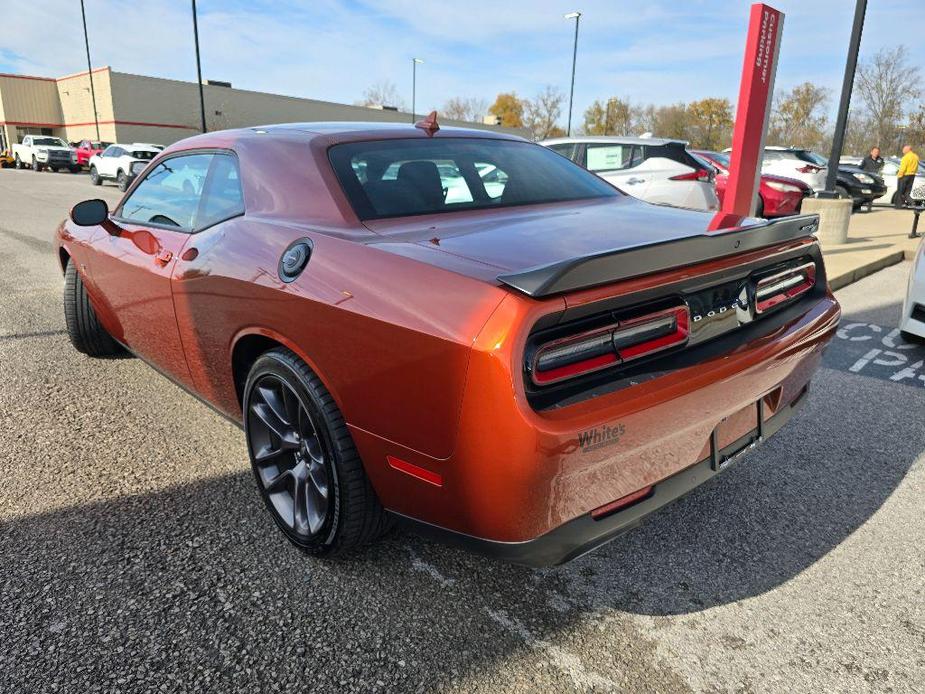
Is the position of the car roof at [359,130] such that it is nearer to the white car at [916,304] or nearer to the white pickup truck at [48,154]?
the white car at [916,304]

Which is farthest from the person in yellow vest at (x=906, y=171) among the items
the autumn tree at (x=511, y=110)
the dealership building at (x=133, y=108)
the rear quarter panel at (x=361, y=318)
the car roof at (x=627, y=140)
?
the autumn tree at (x=511, y=110)

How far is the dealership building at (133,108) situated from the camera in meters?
43.4

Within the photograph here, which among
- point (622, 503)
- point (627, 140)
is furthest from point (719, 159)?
point (622, 503)

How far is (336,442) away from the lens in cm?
214

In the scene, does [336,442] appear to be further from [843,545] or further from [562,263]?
[843,545]

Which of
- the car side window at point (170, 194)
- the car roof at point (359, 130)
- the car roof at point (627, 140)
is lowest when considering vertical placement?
the car side window at point (170, 194)

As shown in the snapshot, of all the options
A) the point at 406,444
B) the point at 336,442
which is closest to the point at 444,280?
the point at 406,444

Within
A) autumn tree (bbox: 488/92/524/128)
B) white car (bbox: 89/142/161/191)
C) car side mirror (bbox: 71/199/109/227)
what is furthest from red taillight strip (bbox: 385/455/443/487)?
autumn tree (bbox: 488/92/524/128)

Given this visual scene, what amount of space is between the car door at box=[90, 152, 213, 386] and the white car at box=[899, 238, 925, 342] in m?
4.64

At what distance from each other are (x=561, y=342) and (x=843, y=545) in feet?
5.31

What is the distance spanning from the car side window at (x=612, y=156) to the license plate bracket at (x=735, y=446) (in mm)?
8116

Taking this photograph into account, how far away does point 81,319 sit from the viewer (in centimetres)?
440

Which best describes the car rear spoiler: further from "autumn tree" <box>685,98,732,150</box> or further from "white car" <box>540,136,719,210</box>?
"autumn tree" <box>685,98,732,150</box>

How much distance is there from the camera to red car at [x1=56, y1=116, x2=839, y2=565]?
1729mm
